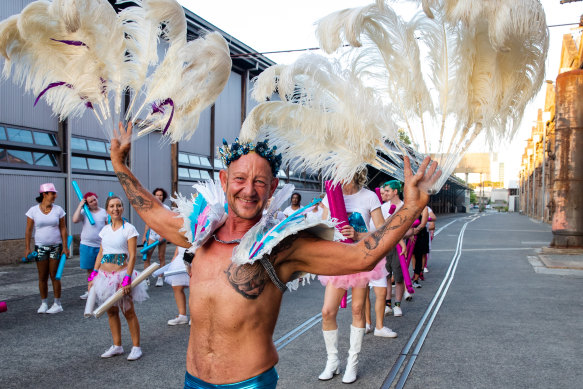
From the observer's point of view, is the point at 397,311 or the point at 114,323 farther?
the point at 397,311

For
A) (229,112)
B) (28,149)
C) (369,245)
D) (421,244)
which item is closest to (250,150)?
(369,245)

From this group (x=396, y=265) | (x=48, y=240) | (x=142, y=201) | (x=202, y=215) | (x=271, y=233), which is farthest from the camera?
(x=396, y=265)

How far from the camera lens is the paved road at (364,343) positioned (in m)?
4.61

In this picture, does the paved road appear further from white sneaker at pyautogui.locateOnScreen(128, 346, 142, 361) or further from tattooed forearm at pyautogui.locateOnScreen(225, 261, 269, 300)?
tattooed forearm at pyautogui.locateOnScreen(225, 261, 269, 300)

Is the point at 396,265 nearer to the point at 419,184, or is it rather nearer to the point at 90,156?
the point at 419,184

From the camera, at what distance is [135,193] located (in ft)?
9.17

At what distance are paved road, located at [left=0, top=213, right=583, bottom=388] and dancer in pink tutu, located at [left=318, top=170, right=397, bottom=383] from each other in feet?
0.67

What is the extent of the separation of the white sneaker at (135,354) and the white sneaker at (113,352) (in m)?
0.18

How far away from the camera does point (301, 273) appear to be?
8.04 feet

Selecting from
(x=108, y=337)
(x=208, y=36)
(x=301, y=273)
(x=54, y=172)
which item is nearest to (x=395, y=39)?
(x=208, y=36)

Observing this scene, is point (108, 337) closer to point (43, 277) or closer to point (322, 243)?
point (43, 277)

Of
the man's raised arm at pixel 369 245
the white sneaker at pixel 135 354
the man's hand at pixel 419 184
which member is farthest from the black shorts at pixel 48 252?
the man's hand at pixel 419 184

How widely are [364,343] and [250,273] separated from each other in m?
4.03

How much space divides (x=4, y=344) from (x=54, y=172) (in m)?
9.52
